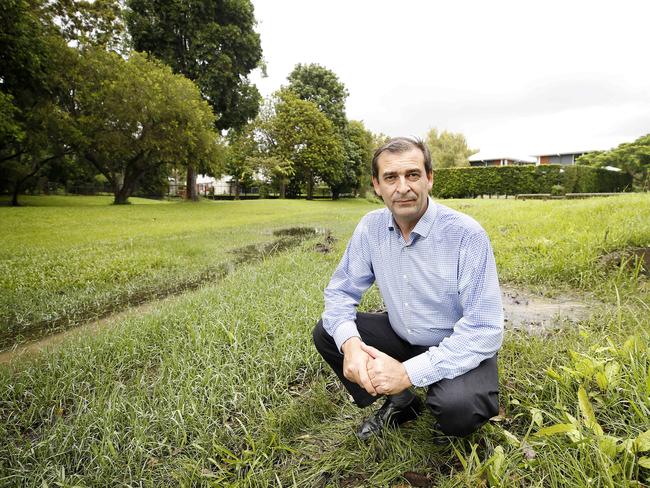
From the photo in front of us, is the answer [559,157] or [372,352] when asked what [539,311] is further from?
[559,157]

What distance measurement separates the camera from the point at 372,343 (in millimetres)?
1953

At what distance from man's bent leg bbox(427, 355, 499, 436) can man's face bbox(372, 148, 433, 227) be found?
2.48ft

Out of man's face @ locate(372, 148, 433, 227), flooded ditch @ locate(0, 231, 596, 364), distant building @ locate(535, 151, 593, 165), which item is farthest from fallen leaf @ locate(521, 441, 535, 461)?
distant building @ locate(535, 151, 593, 165)

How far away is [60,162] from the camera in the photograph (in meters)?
24.8

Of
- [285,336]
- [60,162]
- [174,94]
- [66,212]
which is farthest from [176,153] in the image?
[285,336]

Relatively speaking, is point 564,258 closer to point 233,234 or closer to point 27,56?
point 233,234

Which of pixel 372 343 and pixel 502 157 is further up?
pixel 502 157

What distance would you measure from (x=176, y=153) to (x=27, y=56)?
659 cm

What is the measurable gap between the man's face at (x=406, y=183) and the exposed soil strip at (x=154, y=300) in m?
2.85

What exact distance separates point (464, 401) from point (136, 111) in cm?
1872

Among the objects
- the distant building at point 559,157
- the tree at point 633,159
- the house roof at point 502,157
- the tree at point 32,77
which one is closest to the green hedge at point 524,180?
the tree at point 633,159

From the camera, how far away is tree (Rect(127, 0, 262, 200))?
2038 centimetres

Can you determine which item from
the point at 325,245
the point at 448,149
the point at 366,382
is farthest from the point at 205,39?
the point at 448,149

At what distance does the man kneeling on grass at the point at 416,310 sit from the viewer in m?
1.48
